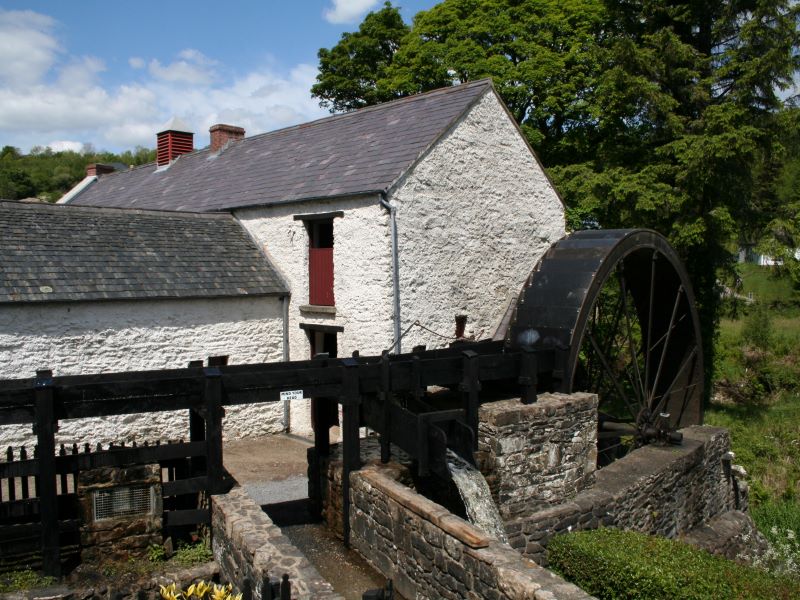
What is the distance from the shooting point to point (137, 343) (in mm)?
11102

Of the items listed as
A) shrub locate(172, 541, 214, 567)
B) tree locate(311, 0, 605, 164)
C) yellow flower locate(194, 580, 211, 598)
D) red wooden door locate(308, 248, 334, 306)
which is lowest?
shrub locate(172, 541, 214, 567)

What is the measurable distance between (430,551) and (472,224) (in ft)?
24.5

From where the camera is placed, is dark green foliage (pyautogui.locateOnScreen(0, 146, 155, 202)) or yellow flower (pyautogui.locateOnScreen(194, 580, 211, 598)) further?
dark green foliage (pyautogui.locateOnScreen(0, 146, 155, 202))

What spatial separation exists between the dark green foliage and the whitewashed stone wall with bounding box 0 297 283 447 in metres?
43.6

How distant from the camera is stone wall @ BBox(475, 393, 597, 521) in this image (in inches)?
296

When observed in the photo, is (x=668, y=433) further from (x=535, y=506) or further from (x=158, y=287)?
(x=158, y=287)

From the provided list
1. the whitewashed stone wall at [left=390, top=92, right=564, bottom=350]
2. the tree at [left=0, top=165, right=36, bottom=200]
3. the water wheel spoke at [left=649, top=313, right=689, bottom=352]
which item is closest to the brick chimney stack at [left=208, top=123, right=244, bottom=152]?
the whitewashed stone wall at [left=390, top=92, right=564, bottom=350]

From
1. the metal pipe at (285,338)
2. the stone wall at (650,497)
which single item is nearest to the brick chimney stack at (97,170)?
the metal pipe at (285,338)

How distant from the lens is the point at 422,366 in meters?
7.55

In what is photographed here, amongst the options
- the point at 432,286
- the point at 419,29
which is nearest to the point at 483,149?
the point at 432,286

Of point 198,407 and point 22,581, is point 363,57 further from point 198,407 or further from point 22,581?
point 22,581

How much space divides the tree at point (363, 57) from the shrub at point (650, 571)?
63.5 feet

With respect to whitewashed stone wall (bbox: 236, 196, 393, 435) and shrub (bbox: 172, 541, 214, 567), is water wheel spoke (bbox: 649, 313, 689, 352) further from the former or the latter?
shrub (bbox: 172, 541, 214, 567)

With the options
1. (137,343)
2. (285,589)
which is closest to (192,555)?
(285,589)
